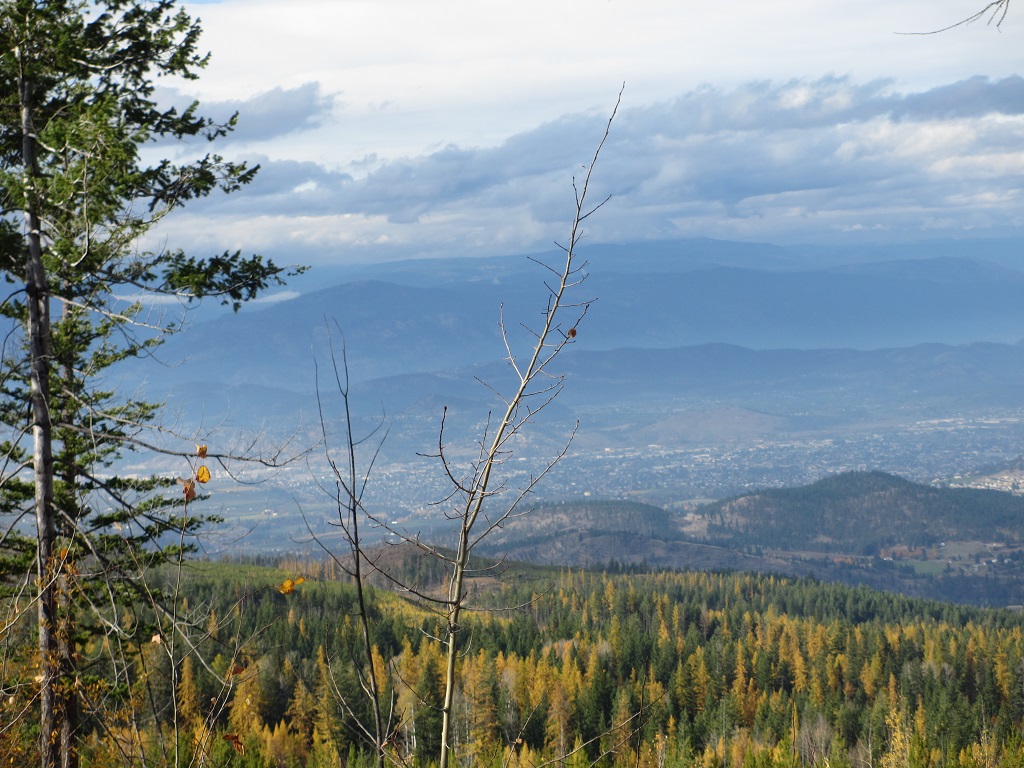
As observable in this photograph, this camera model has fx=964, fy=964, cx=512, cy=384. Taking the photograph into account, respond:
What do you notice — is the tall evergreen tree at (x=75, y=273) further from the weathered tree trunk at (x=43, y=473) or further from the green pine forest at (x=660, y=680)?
the green pine forest at (x=660, y=680)

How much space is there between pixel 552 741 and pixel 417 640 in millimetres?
25234

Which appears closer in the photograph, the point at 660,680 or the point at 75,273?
the point at 75,273

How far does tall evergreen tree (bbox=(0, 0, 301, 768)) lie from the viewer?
10.4 m

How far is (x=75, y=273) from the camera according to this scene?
37.8 ft

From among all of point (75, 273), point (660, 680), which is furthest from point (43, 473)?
point (660, 680)

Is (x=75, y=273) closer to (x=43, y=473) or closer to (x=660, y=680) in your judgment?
(x=43, y=473)

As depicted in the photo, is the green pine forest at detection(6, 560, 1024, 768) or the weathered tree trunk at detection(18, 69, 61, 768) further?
the green pine forest at detection(6, 560, 1024, 768)

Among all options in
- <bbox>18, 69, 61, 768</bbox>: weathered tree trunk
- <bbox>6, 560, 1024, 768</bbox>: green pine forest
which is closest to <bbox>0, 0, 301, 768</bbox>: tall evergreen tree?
<bbox>18, 69, 61, 768</bbox>: weathered tree trunk

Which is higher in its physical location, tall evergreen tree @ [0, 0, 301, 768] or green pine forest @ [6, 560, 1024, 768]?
tall evergreen tree @ [0, 0, 301, 768]

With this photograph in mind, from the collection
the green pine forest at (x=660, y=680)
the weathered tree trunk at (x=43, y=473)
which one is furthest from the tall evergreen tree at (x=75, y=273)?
the green pine forest at (x=660, y=680)

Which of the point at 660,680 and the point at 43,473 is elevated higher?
the point at 43,473

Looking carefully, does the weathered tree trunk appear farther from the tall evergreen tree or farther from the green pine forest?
the green pine forest

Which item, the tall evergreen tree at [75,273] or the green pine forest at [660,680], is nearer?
the tall evergreen tree at [75,273]

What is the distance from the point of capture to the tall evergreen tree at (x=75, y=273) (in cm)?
1040
